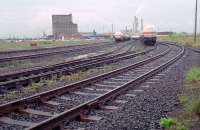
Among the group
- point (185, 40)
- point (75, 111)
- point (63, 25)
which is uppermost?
point (63, 25)

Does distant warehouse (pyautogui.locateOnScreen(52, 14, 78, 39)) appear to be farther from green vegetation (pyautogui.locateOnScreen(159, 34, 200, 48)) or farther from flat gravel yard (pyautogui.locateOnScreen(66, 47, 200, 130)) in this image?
flat gravel yard (pyautogui.locateOnScreen(66, 47, 200, 130))

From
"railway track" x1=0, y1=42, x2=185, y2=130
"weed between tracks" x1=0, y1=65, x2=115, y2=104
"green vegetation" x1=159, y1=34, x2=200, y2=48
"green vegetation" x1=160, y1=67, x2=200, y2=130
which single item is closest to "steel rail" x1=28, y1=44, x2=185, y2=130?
"railway track" x1=0, y1=42, x2=185, y2=130

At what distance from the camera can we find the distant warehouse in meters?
109

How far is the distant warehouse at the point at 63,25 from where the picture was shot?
109 metres

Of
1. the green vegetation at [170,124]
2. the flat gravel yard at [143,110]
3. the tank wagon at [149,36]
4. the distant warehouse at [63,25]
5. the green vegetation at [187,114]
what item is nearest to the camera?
the green vegetation at [170,124]

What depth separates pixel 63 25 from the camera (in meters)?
110

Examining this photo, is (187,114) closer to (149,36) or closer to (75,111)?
(75,111)

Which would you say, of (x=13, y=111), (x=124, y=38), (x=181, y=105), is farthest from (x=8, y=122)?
(x=124, y=38)

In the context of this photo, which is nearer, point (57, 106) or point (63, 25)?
point (57, 106)

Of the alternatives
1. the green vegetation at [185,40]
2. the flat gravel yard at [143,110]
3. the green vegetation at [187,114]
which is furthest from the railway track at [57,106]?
the green vegetation at [185,40]

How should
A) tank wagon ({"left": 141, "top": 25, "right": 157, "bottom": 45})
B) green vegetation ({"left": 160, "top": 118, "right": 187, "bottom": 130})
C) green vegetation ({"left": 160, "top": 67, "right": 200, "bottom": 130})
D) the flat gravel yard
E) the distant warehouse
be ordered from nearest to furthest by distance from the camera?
1. green vegetation ({"left": 160, "top": 118, "right": 187, "bottom": 130})
2. green vegetation ({"left": 160, "top": 67, "right": 200, "bottom": 130})
3. the flat gravel yard
4. tank wagon ({"left": 141, "top": 25, "right": 157, "bottom": 45})
5. the distant warehouse

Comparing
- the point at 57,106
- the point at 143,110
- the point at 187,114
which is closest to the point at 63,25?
the point at 57,106

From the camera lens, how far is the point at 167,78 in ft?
52.0

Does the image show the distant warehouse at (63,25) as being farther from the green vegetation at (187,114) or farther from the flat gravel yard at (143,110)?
the green vegetation at (187,114)
